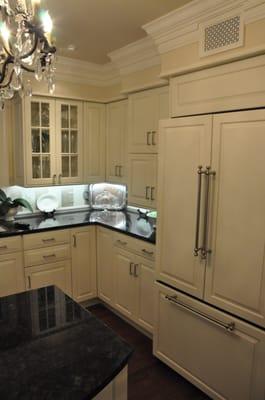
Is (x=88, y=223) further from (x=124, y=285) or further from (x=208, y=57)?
(x=208, y=57)

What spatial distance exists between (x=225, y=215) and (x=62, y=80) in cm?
238

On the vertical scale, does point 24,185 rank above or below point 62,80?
below

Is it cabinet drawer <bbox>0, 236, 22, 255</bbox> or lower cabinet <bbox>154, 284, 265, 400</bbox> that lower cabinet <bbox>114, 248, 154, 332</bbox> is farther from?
cabinet drawer <bbox>0, 236, 22, 255</bbox>

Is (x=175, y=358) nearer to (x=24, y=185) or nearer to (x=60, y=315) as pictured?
(x=60, y=315)

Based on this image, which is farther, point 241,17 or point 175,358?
point 175,358

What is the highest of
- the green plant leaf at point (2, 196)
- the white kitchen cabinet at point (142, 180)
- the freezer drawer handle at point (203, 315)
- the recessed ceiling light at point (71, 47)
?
the recessed ceiling light at point (71, 47)

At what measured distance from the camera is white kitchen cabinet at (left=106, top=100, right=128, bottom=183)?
133 inches

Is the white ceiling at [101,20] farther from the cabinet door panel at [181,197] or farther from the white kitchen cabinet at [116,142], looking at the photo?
the cabinet door panel at [181,197]

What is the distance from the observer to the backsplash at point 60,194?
3.42 meters

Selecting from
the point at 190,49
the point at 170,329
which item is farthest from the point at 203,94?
the point at 170,329

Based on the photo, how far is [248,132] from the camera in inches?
66.5

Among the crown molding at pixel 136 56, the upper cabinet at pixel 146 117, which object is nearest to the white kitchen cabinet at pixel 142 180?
the upper cabinet at pixel 146 117

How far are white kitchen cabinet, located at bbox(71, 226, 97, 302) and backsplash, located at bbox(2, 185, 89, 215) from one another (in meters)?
0.66

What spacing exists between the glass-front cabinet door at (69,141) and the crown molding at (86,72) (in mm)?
268
